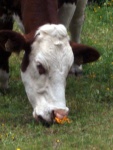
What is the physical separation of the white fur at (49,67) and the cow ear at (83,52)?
271mm

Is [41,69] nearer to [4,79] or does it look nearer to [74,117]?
[74,117]

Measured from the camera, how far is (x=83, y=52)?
7.59 meters

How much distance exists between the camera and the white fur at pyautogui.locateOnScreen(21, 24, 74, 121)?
7.00 m

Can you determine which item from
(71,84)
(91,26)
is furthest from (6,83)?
(91,26)

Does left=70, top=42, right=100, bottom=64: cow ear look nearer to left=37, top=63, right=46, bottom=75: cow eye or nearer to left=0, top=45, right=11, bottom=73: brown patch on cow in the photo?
left=37, top=63, right=46, bottom=75: cow eye

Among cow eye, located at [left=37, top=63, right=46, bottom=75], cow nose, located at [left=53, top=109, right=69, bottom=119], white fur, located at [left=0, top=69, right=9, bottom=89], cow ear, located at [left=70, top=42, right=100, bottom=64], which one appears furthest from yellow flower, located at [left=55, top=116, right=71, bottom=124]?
white fur, located at [left=0, top=69, right=9, bottom=89]

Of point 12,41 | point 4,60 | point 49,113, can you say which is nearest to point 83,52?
point 12,41

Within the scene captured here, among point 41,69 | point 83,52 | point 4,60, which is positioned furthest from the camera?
point 4,60

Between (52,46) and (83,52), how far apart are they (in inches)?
24.1

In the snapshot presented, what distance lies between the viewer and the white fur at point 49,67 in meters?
7.00

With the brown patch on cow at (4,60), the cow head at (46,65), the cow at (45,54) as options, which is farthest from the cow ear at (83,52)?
the brown patch on cow at (4,60)

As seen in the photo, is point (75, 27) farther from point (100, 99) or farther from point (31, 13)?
point (31, 13)

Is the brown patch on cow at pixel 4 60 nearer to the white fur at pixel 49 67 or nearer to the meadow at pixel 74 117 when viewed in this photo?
the meadow at pixel 74 117

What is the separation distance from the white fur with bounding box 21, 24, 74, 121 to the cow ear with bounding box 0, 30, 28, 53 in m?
0.13
